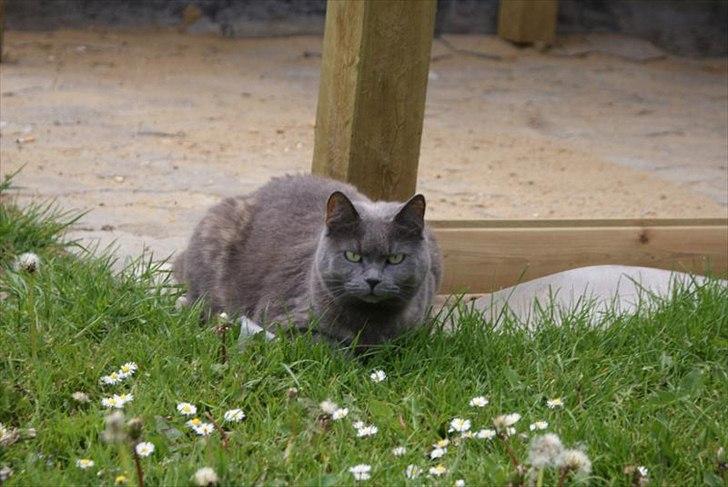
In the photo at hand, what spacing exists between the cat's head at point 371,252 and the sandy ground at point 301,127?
4.52 feet

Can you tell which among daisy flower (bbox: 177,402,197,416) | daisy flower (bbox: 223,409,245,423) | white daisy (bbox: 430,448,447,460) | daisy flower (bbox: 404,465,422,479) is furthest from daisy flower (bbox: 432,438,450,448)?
daisy flower (bbox: 177,402,197,416)

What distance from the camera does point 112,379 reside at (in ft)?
10.6

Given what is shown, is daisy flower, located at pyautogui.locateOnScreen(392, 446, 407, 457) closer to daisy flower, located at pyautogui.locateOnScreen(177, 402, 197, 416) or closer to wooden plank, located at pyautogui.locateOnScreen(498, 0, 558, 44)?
daisy flower, located at pyautogui.locateOnScreen(177, 402, 197, 416)

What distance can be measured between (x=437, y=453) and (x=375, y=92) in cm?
164

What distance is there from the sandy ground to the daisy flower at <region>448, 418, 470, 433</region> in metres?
2.04

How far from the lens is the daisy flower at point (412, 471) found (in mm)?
2796

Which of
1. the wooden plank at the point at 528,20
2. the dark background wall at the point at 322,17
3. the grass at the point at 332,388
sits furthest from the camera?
the wooden plank at the point at 528,20

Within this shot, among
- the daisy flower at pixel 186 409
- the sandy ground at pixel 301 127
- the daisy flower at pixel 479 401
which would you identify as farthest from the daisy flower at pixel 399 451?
the sandy ground at pixel 301 127

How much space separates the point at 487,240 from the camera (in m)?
4.56

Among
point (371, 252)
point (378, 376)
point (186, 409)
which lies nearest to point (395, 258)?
point (371, 252)

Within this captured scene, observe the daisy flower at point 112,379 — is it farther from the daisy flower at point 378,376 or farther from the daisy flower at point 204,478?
the daisy flower at point 204,478

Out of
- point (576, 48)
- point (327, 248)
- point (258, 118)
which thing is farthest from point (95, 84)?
point (327, 248)

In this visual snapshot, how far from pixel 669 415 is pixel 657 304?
805 mm

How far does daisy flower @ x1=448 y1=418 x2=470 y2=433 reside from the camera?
9.96 ft
